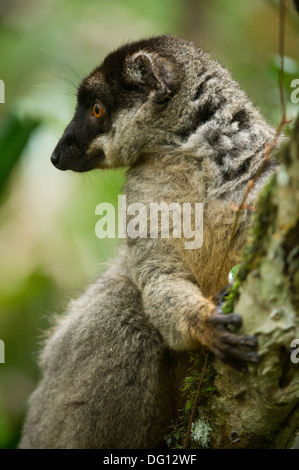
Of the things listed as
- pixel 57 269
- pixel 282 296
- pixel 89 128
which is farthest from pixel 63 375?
pixel 57 269

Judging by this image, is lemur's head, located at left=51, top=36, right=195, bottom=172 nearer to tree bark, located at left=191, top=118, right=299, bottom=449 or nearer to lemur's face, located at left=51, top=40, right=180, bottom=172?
lemur's face, located at left=51, top=40, right=180, bottom=172

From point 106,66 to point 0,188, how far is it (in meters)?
2.23

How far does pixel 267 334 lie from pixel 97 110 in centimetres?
272

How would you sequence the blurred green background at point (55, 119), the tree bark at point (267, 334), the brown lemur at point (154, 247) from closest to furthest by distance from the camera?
the tree bark at point (267, 334) → the brown lemur at point (154, 247) → the blurred green background at point (55, 119)

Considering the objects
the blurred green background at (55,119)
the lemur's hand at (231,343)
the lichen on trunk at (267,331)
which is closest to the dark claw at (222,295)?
the lemur's hand at (231,343)

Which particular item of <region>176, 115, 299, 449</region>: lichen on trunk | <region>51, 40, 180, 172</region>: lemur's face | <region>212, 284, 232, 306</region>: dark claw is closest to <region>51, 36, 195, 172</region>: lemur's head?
<region>51, 40, 180, 172</region>: lemur's face

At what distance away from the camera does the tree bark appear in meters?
2.90

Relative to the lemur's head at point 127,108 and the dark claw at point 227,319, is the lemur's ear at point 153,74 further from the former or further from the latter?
the dark claw at point 227,319

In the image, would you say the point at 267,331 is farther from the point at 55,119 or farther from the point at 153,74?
the point at 55,119

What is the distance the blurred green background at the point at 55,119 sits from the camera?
676cm

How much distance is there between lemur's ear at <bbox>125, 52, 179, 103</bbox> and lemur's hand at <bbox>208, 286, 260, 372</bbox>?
1.83m

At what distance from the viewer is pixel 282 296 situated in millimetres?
2992

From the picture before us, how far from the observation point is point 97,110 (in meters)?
5.04
